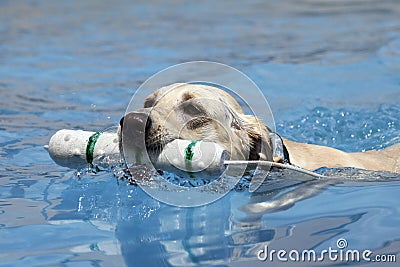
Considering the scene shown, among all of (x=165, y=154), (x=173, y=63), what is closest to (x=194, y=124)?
(x=165, y=154)

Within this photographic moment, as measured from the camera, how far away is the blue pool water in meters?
3.72

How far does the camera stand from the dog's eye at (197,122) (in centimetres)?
429

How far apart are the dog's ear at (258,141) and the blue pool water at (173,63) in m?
0.19

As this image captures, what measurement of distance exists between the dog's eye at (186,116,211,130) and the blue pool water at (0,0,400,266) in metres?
0.46

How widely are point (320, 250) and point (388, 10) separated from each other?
985 cm

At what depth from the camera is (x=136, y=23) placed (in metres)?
12.3

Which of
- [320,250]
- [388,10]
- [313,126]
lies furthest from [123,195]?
[388,10]

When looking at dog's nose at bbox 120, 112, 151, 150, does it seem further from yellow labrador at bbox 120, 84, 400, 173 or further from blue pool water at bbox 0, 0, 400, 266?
blue pool water at bbox 0, 0, 400, 266

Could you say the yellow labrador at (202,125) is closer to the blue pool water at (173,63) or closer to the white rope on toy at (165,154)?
the white rope on toy at (165,154)

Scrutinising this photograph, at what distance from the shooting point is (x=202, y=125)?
436 centimetres

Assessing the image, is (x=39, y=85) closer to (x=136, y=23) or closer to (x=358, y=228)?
(x=136, y=23)

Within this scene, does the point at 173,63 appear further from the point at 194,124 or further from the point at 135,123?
the point at 135,123

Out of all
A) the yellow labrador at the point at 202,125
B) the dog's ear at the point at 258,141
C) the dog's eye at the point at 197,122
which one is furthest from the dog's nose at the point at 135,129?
the dog's ear at the point at 258,141

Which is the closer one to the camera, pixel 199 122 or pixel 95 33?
pixel 199 122
